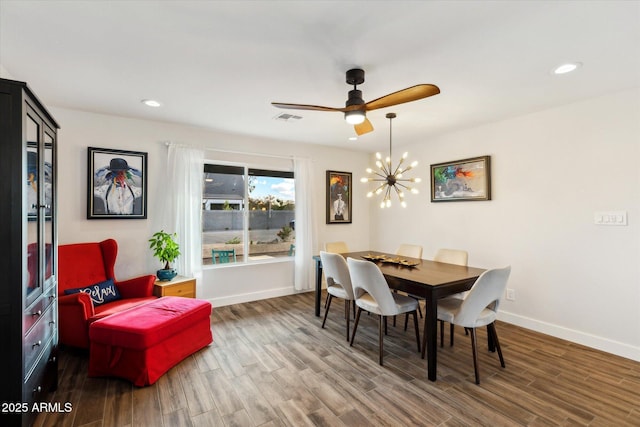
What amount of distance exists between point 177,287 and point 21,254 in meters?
1.99

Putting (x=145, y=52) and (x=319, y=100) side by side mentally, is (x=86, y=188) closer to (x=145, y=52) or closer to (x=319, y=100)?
(x=145, y=52)

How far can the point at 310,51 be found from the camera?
2.12 meters

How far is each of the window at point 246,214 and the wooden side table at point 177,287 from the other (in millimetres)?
689

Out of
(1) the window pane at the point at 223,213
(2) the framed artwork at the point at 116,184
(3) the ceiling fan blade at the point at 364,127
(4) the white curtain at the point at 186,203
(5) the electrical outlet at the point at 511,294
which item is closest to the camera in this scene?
(3) the ceiling fan blade at the point at 364,127

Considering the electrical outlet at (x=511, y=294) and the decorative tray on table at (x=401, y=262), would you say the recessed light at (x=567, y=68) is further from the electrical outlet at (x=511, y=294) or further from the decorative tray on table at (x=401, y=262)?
the electrical outlet at (x=511, y=294)

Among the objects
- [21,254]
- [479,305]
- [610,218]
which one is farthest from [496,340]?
[21,254]

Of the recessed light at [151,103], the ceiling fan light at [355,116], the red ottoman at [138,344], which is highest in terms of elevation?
the recessed light at [151,103]

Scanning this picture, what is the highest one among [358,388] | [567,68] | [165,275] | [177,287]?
[567,68]

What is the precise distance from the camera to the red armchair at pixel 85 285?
8.58ft

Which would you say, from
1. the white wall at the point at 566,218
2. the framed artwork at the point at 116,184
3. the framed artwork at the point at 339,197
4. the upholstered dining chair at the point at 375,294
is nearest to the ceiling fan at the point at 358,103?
the upholstered dining chair at the point at 375,294

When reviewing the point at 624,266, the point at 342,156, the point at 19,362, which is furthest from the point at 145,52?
the point at 624,266

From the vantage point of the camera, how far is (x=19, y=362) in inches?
61.6

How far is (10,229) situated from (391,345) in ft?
9.87

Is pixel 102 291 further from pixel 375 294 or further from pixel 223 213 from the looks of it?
pixel 375 294
